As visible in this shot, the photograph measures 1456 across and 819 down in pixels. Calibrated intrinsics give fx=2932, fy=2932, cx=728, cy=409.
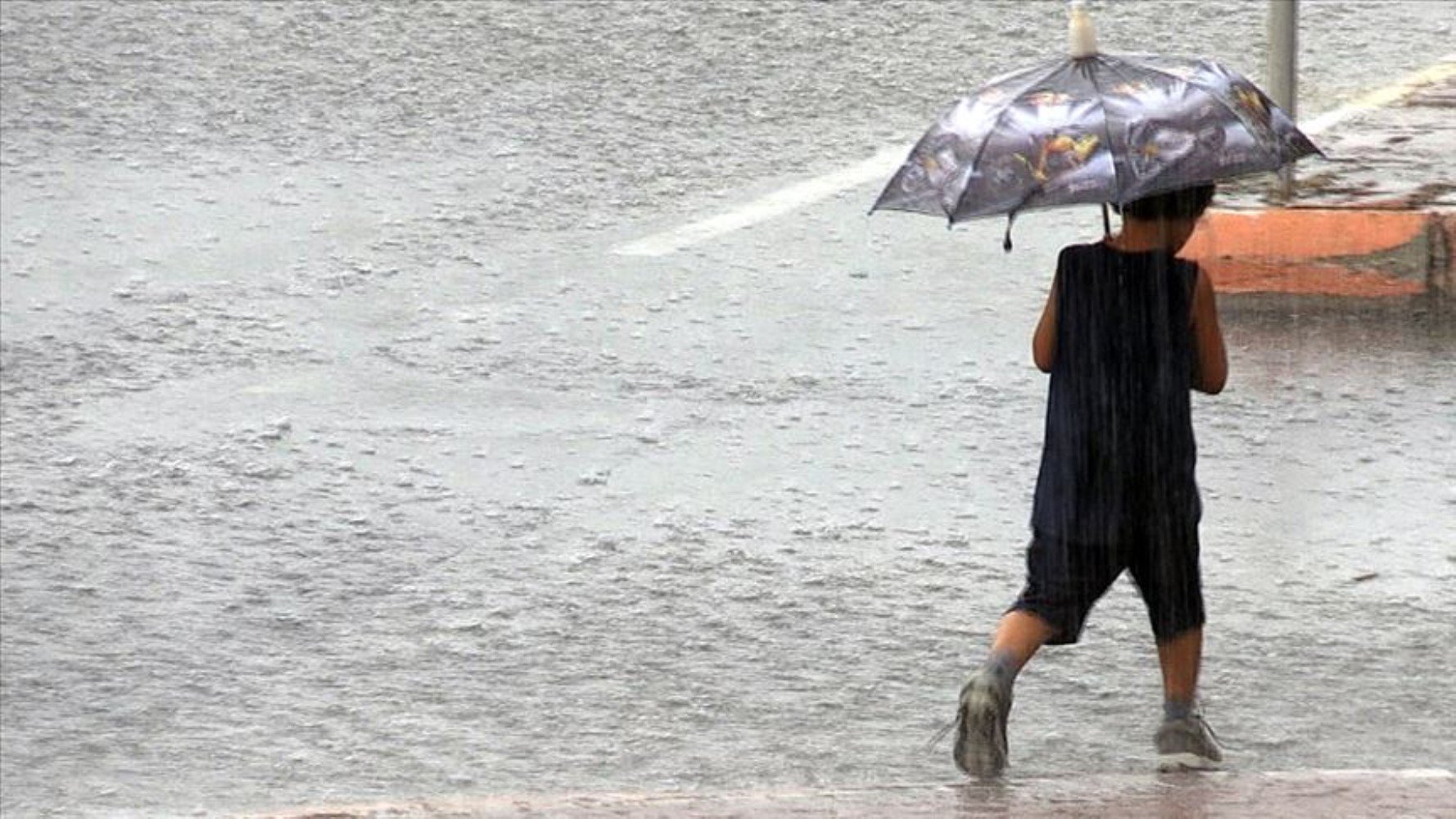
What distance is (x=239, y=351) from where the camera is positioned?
325 inches

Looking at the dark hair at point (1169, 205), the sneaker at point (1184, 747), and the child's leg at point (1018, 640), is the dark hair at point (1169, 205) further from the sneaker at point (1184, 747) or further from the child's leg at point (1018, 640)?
the sneaker at point (1184, 747)

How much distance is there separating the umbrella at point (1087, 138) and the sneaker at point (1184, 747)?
88 cm

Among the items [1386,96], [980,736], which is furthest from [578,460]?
[1386,96]

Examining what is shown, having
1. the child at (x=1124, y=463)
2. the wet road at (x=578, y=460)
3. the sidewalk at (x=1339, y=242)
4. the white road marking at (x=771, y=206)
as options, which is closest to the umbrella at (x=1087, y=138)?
the child at (x=1124, y=463)

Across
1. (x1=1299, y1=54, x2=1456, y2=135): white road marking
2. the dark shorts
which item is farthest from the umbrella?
(x1=1299, y1=54, x2=1456, y2=135): white road marking

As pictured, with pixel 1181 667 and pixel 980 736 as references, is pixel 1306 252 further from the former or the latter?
pixel 980 736

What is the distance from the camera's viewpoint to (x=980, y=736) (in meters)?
4.91

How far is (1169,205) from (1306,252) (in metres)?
3.58

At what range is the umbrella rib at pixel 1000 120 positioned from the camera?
4742 mm

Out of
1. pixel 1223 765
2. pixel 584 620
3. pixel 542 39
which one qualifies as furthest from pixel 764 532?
pixel 542 39

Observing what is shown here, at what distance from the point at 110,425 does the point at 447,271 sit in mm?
1755

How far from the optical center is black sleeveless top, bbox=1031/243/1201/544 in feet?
15.8

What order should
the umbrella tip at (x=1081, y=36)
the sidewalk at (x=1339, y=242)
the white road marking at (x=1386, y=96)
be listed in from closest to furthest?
the umbrella tip at (x=1081, y=36), the sidewalk at (x=1339, y=242), the white road marking at (x=1386, y=96)

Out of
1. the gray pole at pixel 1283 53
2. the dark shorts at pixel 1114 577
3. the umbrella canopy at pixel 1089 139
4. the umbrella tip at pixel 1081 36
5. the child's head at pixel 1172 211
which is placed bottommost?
the dark shorts at pixel 1114 577
